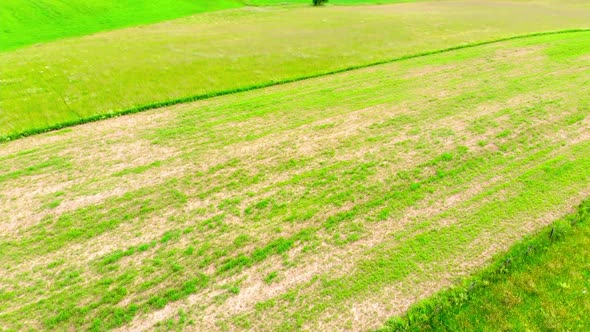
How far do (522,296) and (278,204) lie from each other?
7.97m

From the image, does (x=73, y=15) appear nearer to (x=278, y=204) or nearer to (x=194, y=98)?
(x=194, y=98)

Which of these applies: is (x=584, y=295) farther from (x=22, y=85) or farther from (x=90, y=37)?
(x=90, y=37)

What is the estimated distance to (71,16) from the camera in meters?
45.1

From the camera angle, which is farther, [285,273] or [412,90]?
[412,90]

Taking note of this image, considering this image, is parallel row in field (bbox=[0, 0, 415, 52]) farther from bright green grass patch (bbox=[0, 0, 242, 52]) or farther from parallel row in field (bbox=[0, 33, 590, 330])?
parallel row in field (bbox=[0, 33, 590, 330])

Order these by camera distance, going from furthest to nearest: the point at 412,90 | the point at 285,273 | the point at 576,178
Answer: the point at 412,90, the point at 576,178, the point at 285,273

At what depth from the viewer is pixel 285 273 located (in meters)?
9.96

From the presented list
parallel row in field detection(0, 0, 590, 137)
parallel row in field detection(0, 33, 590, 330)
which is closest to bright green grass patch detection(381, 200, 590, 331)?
parallel row in field detection(0, 33, 590, 330)

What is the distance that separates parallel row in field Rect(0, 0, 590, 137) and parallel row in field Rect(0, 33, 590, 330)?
4085 millimetres

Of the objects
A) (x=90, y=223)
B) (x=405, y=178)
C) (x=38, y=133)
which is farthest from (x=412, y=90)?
(x=38, y=133)

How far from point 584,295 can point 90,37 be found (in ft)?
150

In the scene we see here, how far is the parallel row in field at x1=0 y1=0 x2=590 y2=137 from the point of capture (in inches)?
869

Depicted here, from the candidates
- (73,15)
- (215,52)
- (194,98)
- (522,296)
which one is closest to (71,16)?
(73,15)

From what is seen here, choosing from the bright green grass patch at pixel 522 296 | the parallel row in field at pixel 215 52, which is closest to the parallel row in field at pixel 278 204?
the bright green grass patch at pixel 522 296
